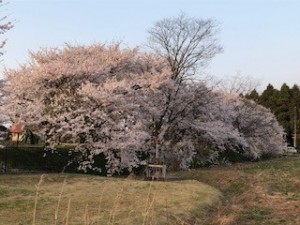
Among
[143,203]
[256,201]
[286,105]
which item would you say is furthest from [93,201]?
[286,105]

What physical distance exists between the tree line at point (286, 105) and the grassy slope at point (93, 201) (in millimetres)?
63915

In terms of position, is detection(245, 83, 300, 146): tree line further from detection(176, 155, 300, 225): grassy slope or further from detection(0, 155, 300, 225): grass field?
detection(0, 155, 300, 225): grass field

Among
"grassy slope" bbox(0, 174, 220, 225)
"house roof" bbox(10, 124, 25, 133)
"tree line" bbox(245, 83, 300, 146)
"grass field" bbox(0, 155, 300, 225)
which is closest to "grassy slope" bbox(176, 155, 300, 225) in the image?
"grass field" bbox(0, 155, 300, 225)

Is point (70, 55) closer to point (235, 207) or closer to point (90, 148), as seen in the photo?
point (90, 148)

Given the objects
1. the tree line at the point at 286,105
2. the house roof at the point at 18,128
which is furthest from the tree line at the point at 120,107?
the tree line at the point at 286,105

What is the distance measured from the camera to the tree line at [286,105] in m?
78.4

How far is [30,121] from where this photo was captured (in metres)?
23.5

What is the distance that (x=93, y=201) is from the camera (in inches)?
505

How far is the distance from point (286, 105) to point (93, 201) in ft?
241

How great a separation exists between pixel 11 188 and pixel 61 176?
159 inches

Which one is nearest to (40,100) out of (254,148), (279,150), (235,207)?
(235,207)

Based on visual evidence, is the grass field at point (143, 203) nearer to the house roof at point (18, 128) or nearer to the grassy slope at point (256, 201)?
the grassy slope at point (256, 201)

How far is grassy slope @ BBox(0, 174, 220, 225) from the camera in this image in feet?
33.0

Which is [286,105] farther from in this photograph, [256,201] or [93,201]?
[93,201]
